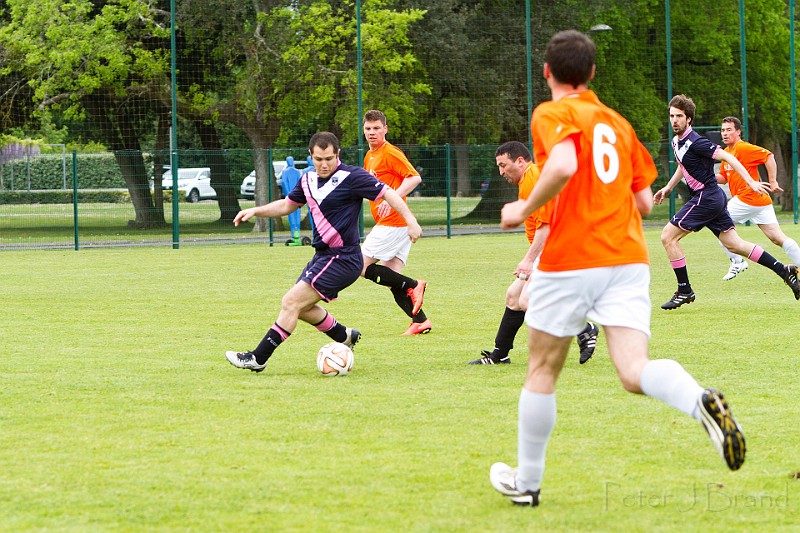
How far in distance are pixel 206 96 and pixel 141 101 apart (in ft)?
5.76

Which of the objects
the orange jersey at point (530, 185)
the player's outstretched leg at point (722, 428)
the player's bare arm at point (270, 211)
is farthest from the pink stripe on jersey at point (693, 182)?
the player's outstretched leg at point (722, 428)

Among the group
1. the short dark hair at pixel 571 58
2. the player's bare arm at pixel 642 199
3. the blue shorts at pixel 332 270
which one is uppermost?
the short dark hair at pixel 571 58

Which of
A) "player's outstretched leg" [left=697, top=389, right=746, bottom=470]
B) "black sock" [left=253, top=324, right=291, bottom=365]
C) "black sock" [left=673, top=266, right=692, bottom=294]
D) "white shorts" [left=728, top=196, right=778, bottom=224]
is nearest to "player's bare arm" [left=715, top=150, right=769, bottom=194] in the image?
"black sock" [left=673, top=266, right=692, bottom=294]

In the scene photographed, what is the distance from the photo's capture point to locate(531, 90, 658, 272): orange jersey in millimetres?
4449

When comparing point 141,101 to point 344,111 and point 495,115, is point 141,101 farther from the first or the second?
point 495,115

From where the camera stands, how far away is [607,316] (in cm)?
450

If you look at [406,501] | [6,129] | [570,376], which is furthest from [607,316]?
[6,129]

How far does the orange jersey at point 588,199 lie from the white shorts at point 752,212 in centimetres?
1015

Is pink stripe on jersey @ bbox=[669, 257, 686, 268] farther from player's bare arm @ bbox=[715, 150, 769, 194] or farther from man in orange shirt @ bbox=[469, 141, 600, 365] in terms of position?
man in orange shirt @ bbox=[469, 141, 600, 365]

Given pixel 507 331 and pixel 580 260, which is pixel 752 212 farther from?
pixel 580 260

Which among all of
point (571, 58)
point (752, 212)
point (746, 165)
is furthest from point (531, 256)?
point (746, 165)

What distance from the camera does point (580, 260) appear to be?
4469 millimetres

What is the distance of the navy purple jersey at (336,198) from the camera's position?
8.14 meters

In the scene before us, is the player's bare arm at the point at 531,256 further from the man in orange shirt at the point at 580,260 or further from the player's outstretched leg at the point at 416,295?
the player's outstretched leg at the point at 416,295
